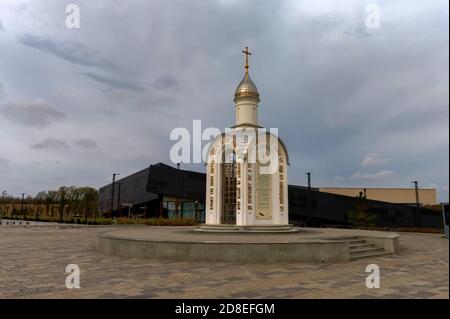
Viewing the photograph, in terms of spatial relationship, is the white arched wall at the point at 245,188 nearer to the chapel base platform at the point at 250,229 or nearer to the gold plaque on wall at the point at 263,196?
the gold plaque on wall at the point at 263,196

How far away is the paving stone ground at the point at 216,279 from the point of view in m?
6.76

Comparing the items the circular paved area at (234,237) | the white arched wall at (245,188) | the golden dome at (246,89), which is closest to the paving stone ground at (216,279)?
the circular paved area at (234,237)

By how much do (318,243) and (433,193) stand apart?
3013 inches

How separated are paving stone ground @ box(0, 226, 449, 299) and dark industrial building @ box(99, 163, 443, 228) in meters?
28.0

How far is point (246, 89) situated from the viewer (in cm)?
1819

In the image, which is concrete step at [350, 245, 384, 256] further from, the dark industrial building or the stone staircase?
the dark industrial building

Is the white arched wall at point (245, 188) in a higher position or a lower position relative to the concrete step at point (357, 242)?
higher

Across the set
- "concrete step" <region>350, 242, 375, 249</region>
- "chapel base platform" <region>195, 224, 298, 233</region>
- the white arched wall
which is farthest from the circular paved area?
the white arched wall

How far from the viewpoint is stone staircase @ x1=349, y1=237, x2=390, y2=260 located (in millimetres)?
11867

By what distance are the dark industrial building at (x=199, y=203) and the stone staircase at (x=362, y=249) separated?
23.2 metres

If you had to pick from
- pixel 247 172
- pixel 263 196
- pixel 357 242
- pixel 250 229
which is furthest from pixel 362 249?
pixel 247 172

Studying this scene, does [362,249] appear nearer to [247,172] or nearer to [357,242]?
[357,242]

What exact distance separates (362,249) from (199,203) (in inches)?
1412
